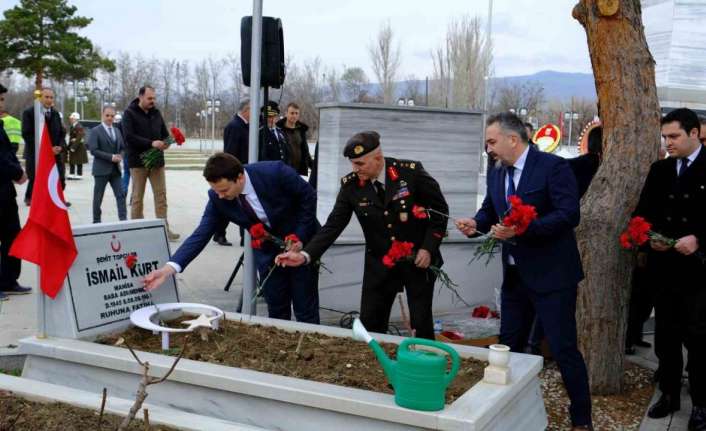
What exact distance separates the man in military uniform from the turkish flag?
1252 mm

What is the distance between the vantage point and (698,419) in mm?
4293

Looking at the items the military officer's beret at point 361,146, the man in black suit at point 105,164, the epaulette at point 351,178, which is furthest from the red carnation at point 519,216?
the man in black suit at point 105,164

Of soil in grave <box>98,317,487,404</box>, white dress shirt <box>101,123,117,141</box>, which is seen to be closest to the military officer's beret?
soil in grave <box>98,317,487,404</box>

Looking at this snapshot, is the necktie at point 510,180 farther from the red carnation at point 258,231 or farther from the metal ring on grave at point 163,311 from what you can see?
the metal ring on grave at point 163,311

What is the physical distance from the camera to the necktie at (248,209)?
4.86 metres

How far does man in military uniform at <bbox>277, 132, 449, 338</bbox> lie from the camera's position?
4461mm

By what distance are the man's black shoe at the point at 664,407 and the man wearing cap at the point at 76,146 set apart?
18.2 m

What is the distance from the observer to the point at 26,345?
405cm

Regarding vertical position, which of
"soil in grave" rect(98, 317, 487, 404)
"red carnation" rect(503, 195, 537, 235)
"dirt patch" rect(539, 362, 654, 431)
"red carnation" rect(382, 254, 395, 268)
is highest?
"red carnation" rect(503, 195, 537, 235)

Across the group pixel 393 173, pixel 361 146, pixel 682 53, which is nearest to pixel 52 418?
pixel 361 146

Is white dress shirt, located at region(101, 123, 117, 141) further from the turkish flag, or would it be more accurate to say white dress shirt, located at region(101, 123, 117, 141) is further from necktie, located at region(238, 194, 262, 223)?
the turkish flag

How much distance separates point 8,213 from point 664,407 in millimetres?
5706

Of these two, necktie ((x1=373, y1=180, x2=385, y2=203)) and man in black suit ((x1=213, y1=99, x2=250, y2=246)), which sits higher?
man in black suit ((x1=213, y1=99, x2=250, y2=246))

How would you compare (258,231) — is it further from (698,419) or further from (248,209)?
(698,419)
